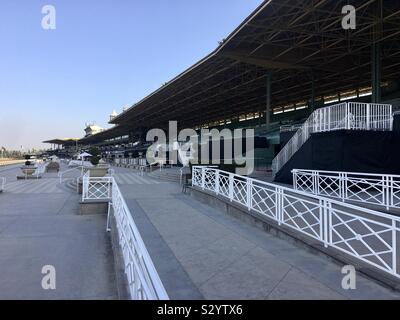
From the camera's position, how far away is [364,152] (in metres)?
11.9

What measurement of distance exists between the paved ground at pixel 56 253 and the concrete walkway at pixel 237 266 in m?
1.00

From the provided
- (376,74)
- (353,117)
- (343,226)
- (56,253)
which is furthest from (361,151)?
(376,74)

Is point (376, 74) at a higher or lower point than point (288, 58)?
lower

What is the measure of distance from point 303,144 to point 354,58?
1762cm

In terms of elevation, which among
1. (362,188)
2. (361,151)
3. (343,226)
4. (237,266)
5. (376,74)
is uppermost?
(376,74)

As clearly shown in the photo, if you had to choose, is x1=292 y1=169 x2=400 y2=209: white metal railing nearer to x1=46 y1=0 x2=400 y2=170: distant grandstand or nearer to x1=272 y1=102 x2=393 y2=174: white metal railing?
x1=272 y1=102 x2=393 y2=174: white metal railing

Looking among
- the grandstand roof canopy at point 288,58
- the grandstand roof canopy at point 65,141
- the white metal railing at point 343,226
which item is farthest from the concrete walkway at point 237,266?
the grandstand roof canopy at point 65,141

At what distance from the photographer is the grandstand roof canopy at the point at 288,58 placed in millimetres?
18625

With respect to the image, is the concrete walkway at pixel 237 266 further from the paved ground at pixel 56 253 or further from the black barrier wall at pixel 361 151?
the black barrier wall at pixel 361 151

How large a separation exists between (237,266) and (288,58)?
24.9 meters

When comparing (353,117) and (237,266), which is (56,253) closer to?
(237,266)

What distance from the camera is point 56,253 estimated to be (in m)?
6.84

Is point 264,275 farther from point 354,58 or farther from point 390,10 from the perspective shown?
point 354,58

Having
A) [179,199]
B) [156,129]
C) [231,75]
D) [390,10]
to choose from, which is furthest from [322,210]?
[156,129]
